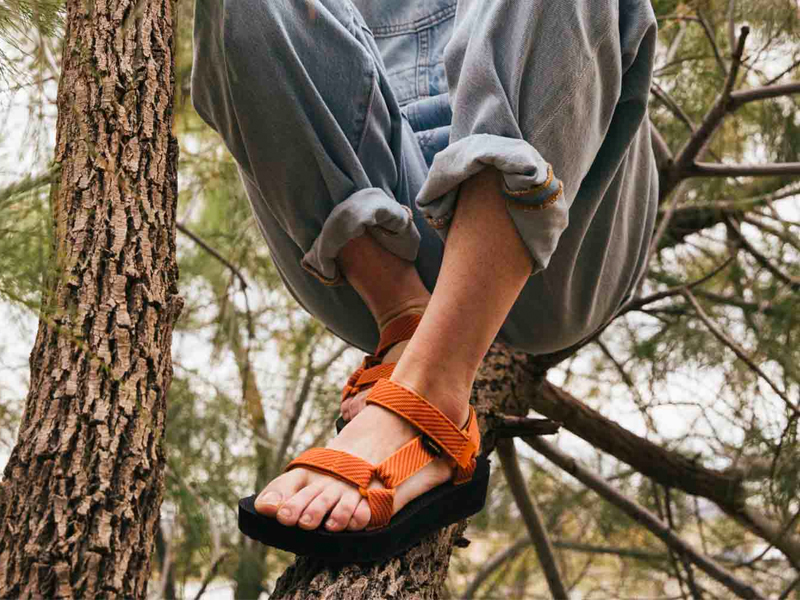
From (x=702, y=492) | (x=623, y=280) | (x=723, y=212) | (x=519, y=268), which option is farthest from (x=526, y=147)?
(x=723, y=212)

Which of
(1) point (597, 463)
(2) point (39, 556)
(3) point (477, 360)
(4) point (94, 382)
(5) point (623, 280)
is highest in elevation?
(1) point (597, 463)

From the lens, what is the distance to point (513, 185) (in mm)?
633

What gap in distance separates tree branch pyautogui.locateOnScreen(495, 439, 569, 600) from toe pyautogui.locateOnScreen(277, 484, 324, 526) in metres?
0.78

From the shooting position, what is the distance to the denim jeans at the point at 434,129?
0.66 meters

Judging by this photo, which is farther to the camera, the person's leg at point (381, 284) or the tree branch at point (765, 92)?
the tree branch at point (765, 92)

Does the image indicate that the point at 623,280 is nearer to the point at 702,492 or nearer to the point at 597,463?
the point at 702,492

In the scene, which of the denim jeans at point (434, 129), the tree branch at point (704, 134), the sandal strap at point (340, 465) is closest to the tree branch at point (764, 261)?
the tree branch at point (704, 134)

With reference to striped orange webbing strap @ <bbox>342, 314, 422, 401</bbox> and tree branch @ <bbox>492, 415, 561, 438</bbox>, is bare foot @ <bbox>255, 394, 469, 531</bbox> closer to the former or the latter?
striped orange webbing strap @ <bbox>342, 314, 422, 401</bbox>

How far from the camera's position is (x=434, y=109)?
873 mm

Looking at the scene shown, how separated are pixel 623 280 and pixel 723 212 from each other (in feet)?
3.00

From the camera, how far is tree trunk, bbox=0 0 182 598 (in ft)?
1.67

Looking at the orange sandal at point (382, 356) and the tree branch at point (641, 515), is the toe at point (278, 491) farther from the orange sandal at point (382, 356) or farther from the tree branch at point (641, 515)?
the tree branch at point (641, 515)

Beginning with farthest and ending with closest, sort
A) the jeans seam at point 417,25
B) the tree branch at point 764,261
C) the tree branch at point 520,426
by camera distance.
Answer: the tree branch at point 764,261
the tree branch at point 520,426
the jeans seam at point 417,25

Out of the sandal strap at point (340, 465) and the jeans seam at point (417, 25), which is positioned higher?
the jeans seam at point (417, 25)
